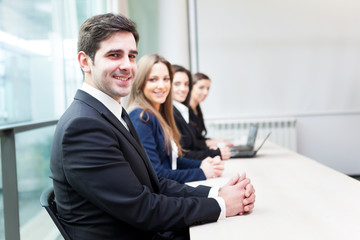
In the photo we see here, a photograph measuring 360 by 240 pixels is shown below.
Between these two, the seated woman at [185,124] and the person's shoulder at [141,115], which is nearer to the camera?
the person's shoulder at [141,115]

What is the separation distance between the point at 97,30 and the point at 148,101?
102 cm

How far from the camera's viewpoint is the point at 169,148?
211cm

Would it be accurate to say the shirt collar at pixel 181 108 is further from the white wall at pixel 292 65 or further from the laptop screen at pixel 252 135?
the white wall at pixel 292 65

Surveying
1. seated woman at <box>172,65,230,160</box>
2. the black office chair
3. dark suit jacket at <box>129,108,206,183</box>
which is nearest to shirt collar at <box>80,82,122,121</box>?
the black office chair

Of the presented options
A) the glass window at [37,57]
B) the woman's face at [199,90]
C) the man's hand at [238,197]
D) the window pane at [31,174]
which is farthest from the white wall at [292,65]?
the man's hand at [238,197]

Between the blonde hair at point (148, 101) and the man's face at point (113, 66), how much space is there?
0.72 m

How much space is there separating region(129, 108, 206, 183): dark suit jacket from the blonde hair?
1.1 inches

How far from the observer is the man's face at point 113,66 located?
4.05 feet

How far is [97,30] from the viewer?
121 cm

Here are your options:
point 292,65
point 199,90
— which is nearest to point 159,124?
point 199,90

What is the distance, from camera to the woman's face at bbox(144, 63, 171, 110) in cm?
222

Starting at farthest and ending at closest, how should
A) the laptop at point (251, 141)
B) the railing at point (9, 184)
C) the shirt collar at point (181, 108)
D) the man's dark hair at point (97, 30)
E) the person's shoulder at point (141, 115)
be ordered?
1. the shirt collar at point (181, 108)
2. the laptop at point (251, 141)
3. the person's shoulder at point (141, 115)
4. the railing at point (9, 184)
5. the man's dark hair at point (97, 30)

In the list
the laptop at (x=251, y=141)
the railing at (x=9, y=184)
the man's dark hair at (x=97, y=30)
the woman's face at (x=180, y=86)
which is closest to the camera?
the man's dark hair at (x=97, y=30)

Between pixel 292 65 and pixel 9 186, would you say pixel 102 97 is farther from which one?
pixel 292 65
